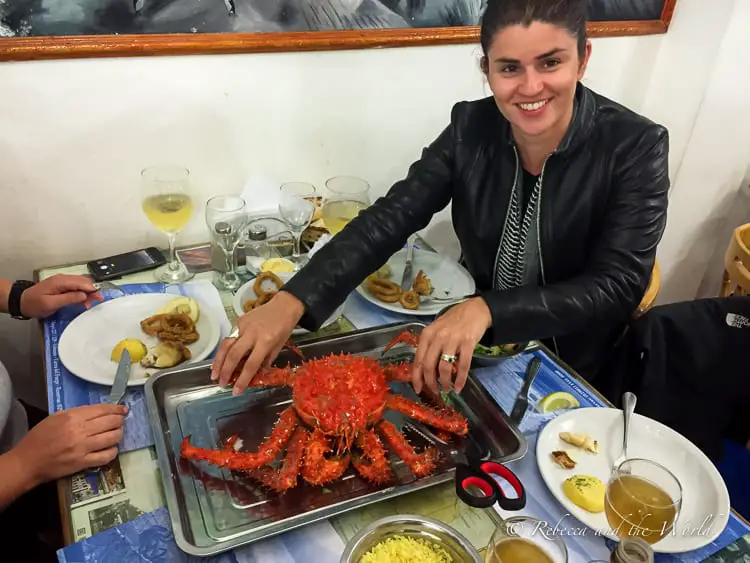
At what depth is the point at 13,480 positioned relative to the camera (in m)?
0.94

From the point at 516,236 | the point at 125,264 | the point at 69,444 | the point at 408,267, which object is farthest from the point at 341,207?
the point at 69,444

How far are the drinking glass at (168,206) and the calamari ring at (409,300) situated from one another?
0.55m

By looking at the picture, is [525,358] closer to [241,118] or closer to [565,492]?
[565,492]

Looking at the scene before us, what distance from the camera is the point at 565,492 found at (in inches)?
36.9

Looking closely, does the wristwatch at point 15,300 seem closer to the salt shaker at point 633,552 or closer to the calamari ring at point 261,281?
the calamari ring at point 261,281

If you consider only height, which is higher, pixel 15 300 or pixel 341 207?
pixel 341 207

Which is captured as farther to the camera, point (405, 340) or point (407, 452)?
point (405, 340)

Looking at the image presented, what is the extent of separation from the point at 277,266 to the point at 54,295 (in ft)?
1.65

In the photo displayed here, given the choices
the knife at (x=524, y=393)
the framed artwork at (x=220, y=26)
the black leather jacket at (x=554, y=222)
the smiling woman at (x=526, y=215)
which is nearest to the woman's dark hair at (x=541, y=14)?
the smiling woman at (x=526, y=215)

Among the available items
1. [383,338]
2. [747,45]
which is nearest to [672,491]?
[383,338]

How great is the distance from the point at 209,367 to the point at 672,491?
0.79 metres

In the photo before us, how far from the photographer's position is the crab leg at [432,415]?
3.37ft

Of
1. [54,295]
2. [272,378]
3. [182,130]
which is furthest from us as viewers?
[182,130]

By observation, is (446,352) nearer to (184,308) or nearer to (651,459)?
(651,459)
